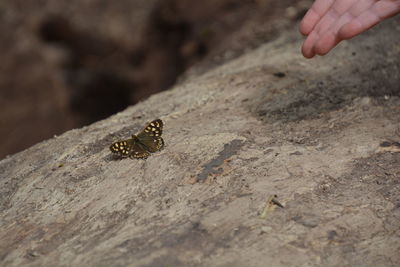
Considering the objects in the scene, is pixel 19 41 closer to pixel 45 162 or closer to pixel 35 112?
pixel 35 112

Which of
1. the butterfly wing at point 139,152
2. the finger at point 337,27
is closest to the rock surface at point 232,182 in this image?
the butterfly wing at point 139,152

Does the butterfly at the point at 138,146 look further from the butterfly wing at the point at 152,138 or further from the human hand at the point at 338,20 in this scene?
the human hand at the point at 338,20

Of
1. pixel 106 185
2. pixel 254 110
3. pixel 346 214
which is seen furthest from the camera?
pixel 254 110

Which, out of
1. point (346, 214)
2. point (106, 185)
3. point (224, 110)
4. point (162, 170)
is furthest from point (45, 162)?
point (346, 214)

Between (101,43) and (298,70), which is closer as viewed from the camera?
(298,70)

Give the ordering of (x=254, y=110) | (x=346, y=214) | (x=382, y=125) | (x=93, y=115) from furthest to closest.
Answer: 1. (x=93, y=115)
2. (x=254, y=110)
3. (x=382, y=125)
4. (x=346, y=214)

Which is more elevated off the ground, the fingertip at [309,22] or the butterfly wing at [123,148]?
the fingertip at [309,22]

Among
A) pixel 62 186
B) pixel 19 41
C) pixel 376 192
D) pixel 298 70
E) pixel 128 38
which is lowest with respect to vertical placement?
pixel 376 192
